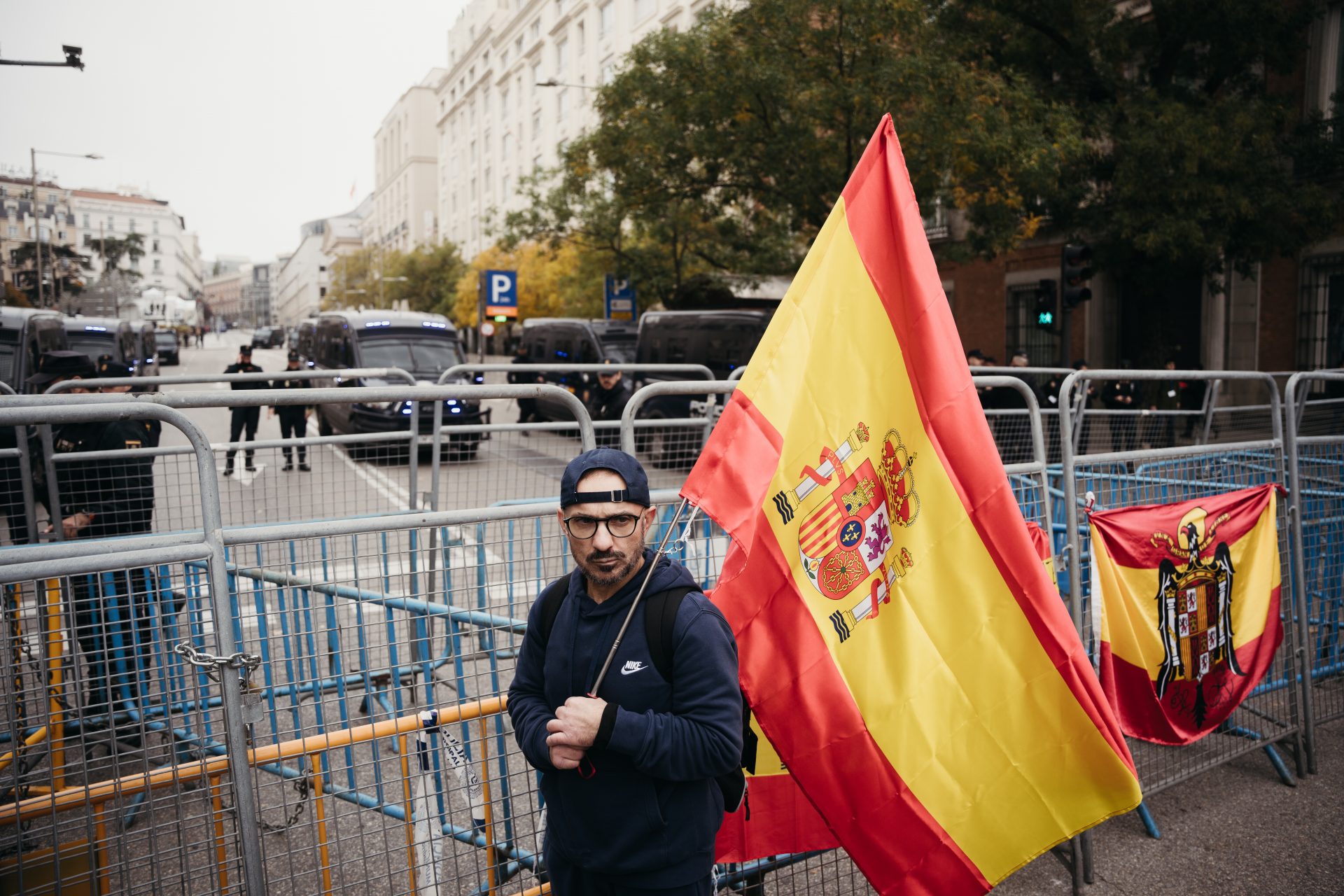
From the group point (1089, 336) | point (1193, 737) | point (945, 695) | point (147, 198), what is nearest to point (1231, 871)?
point (1193, 737)

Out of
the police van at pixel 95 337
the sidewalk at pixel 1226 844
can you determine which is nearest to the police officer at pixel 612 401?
the sidewalk at pixel 1226 844

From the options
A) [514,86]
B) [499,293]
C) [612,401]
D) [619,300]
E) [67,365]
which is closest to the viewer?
[67,365]

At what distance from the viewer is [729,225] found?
73.1ft

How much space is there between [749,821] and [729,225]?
20.3 m

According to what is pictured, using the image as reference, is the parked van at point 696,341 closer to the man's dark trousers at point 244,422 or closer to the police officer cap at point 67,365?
the man's dark trousers at point 244,422

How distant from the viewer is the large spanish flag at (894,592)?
2.64 m

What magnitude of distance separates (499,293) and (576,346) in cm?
815

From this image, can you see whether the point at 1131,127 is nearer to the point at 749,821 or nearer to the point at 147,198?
the point at 749,821

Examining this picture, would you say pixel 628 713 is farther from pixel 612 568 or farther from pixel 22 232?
pixel 22 232

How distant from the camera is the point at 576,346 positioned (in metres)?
21.2

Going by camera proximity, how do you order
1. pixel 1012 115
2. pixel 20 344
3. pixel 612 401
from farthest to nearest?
pixel 1012 115, pixel 20 344, pixel 612 401

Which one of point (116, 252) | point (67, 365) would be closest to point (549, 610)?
point (67, 365)

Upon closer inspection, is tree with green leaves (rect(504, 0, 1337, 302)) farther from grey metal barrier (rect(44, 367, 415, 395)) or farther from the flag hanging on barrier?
the flag hanging on barrier

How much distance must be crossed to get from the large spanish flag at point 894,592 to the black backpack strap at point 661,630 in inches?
18.4
